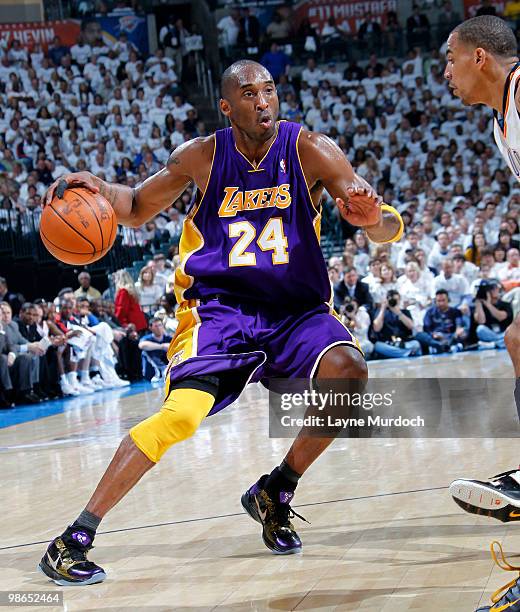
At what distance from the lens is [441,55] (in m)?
19.8

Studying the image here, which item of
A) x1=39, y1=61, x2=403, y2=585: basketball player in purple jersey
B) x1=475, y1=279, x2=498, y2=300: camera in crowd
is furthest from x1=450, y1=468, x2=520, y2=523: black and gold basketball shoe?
x1=475, y1=279, x2=498, y2=300: camera in crowd

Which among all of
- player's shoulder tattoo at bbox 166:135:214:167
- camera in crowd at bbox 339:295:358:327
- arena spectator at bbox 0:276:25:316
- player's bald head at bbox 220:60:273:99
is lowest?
camera in crowd at bbox 339:295:358:327

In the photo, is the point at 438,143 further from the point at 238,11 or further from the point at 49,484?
the point at 49,484

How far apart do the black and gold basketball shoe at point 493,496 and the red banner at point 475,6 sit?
1921 cm

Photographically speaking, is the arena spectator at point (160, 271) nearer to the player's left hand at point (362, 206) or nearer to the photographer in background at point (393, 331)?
the photographer in background at point (393, 331)

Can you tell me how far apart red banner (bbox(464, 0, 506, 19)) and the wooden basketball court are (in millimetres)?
16035

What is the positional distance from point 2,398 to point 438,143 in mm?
10968

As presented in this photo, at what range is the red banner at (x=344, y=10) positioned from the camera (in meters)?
21.2

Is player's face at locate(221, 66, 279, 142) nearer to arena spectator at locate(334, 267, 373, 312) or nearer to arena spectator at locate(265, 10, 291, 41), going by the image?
arena spectator at locate(334, 267, 373, 312)

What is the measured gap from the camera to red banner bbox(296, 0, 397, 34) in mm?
21172

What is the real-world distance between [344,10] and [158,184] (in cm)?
1835

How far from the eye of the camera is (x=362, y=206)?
12.1 feet

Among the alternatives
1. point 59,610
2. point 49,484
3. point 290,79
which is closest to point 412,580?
point 59,610

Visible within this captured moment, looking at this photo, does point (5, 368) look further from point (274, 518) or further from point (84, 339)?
point (274, 518)
